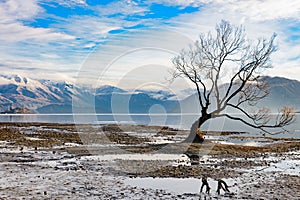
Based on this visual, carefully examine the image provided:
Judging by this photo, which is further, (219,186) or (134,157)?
(134,157)

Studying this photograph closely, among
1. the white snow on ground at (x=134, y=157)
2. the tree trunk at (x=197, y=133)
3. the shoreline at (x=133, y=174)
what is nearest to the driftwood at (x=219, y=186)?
the shoreline at (x=133, y=174)


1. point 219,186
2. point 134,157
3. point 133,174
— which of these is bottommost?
point 134,157

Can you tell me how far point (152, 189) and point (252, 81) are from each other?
33682 mm

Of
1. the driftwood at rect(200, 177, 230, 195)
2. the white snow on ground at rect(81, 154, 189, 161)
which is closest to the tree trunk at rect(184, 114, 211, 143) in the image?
the white snow on ground at rect(81, 154, 189, 161)

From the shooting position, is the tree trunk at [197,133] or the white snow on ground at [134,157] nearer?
the white snow on ground at [134,157]

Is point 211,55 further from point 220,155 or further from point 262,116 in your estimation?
point 220,155

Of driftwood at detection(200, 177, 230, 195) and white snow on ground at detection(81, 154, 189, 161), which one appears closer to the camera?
driftwood at detection(200, 177, 230, 195)

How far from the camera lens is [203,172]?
24891 mm

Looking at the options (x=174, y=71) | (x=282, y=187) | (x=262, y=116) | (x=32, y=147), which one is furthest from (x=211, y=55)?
(x=282, y=187)

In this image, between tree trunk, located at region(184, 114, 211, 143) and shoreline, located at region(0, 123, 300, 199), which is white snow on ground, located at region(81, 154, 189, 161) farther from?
tree trunk, located at region(184, 114, 211, 143)

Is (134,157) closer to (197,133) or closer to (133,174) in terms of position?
(133,174)

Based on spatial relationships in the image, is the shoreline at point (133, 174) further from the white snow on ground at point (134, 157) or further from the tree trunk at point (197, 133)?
the tree trunk at point (197, 133)

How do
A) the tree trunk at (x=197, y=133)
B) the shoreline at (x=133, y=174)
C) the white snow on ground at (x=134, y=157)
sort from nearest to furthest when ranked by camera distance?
the shoreline at (x=133, y=174)
the white snow on ground at (x=134, y=157)
the tree trunk at (x=197, y=133)

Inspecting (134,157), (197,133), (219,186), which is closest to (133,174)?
(219,186)
